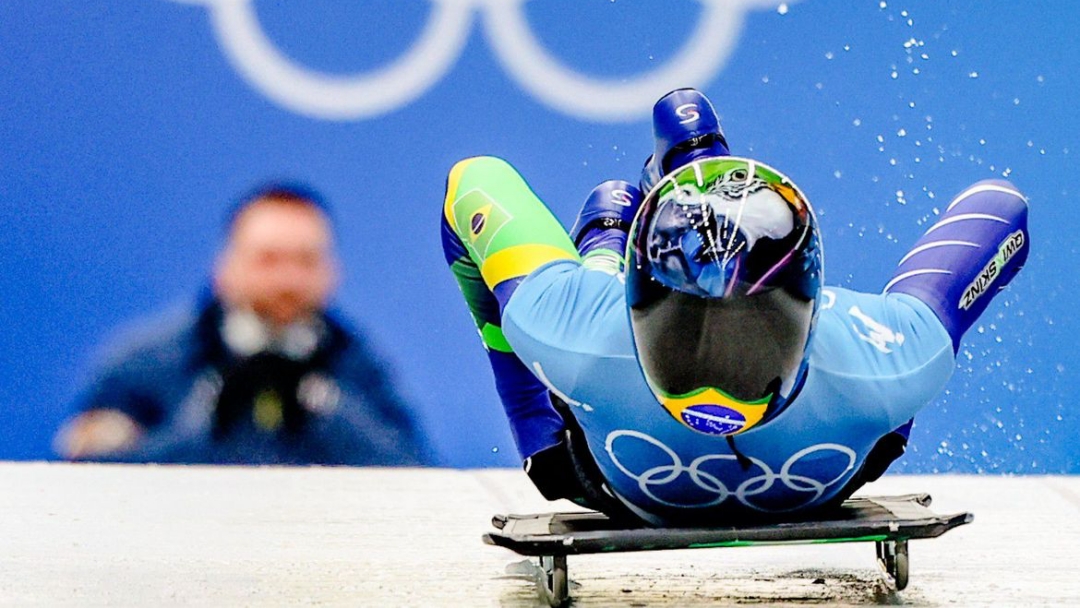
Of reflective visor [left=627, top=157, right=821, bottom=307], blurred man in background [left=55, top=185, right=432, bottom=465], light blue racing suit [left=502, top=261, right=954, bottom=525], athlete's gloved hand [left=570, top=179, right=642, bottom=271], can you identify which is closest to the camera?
reflective visor [left=627, top=157, right=821, bottom=307]

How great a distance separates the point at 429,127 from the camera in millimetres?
4324

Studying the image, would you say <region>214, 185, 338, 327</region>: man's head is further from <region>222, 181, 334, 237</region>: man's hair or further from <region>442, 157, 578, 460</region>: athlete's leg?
<region>442, 157, 578, 460</region>: athlete's leg

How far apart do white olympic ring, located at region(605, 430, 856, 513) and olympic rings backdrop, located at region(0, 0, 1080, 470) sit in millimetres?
2385

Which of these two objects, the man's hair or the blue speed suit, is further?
the man's hair

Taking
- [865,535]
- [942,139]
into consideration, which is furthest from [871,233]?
[865,535]

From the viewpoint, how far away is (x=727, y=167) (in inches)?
63.5

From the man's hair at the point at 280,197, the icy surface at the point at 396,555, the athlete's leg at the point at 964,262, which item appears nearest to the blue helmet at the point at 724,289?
the athlete's leg at the point at 964,262

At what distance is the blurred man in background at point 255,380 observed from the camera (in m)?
4.21

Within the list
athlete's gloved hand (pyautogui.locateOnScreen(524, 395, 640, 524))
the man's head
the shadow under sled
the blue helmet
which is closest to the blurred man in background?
the man's head

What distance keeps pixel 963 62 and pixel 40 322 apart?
328cm

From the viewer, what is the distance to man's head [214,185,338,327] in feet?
13.9

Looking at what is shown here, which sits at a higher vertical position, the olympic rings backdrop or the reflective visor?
the olympic rings backdrop

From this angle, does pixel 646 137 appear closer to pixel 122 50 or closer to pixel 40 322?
pixel 122 50

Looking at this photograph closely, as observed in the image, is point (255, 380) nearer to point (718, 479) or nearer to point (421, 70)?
point (421, 70)
